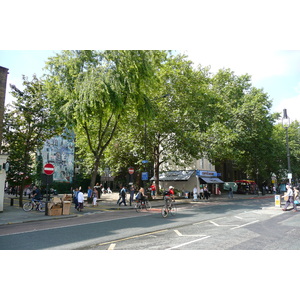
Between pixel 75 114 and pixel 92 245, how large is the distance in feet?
42.0

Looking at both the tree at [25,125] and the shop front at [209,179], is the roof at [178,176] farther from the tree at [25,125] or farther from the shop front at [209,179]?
the tree at [25,125]

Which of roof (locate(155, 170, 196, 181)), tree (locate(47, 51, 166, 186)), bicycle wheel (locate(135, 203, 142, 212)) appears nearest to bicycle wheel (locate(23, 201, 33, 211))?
tree (locate(47, 51, 166, 186))

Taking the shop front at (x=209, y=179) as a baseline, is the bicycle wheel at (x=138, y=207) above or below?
below

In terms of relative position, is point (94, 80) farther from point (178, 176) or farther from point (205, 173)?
point (205, 173)

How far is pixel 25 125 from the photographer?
65.3ft

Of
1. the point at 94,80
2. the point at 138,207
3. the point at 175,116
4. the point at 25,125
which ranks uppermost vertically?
the point at 94,80

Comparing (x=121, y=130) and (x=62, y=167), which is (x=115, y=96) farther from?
(x=62, y=167)

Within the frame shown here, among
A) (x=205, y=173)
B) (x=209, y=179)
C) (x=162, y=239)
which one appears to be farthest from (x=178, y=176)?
(x=162, y=239)

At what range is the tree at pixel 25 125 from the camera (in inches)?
768

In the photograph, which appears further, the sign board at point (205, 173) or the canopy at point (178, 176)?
the sign board at point (205, 173)

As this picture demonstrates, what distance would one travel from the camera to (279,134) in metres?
51.0

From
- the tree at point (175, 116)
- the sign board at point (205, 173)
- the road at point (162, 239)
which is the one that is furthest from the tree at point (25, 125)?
the sign board at point (205, 173)

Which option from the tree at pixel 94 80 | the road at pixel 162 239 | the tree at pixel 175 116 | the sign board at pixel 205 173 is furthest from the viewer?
the sign board at pixel 205 173
